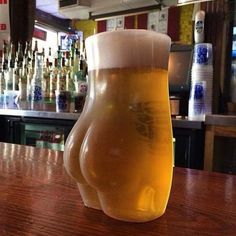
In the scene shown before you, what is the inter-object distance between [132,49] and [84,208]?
19 cm

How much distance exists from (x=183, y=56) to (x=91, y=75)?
1728mm

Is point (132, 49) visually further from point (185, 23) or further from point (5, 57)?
point (185, 23)

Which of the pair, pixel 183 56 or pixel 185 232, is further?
pixel 183 56

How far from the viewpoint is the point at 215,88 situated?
201 cm

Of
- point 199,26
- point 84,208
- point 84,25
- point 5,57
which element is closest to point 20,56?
point 5,57

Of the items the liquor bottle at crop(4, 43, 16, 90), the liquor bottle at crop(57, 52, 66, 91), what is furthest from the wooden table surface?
the liquor bottle at crop(4, 43, 16, 90)

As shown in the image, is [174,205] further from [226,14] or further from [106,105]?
[226,14]

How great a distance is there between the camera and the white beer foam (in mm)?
329

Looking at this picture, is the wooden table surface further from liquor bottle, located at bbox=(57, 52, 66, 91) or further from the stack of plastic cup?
liquor bottle, located at bbox=(57, 52, 66, 91)

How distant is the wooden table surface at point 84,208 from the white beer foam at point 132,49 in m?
0.17

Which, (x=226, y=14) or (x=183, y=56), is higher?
(x=226, y=14)

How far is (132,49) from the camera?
329 millimetres

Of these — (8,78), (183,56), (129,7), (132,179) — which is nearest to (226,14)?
(183,56)

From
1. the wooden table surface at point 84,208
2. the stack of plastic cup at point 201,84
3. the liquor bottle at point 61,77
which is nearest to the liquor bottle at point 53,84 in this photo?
the liquor bottle at point 61,77
